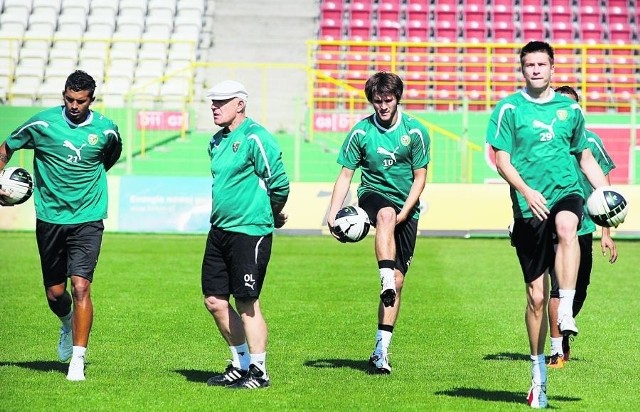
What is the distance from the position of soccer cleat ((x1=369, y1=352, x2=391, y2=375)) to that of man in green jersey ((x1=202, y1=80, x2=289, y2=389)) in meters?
1.05

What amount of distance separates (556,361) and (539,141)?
2472 mm

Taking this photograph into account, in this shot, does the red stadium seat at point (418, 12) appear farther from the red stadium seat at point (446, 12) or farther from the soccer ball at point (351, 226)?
the soccer ball at point (351, 226)

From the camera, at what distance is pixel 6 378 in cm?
847

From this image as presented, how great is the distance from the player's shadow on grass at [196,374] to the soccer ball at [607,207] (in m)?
2.88

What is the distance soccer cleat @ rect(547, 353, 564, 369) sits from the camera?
934 cm

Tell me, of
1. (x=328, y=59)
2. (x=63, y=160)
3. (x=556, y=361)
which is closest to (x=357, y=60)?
(x=328, y=59)

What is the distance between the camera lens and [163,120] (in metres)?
28.4

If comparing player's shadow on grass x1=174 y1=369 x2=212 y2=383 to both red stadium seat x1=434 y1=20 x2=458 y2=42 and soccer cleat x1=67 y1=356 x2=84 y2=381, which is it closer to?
soccer cleat x1=67 y1=356 x2=84 y2=381

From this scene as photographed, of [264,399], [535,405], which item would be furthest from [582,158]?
[264,399]

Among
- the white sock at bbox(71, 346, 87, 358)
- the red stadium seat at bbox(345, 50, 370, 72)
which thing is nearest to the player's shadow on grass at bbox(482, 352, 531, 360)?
the white sock at bbox(71, 346, 87, 358)

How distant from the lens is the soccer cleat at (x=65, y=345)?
30.2 ft

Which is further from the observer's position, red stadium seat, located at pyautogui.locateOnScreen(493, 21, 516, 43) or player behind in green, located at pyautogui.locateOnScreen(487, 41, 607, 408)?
red stadium seat, located at pyautogui.locateOnScreen(493, 21, 516, 43)

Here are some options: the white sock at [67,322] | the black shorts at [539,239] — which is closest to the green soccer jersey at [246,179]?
the black shorts at [539,239]

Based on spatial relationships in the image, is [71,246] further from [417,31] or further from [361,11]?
[361,11]
